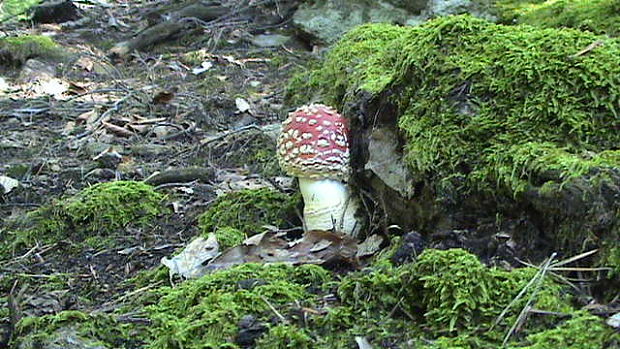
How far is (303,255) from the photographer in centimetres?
336

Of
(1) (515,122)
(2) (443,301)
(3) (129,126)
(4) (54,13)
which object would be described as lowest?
(4) (54,13)

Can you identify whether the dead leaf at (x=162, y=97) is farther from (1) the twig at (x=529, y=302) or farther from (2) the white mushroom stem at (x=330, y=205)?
(1) the twig at (x=529, y=302)

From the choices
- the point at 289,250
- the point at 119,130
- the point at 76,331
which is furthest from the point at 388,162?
the point at 119,130

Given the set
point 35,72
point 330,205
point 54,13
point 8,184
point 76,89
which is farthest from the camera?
point 54,13

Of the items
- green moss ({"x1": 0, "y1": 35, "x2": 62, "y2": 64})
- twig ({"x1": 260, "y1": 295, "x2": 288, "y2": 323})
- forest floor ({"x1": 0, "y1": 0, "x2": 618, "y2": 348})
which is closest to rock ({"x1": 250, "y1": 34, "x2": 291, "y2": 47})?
forest floor ({"x1": 0, "y1": 0, "x2": 618, "y2": 348})

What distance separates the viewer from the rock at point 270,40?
986cm

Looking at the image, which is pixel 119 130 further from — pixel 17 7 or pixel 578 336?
pixel 17 7

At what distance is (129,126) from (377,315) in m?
4.83

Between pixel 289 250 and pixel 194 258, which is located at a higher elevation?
pixel 289 250

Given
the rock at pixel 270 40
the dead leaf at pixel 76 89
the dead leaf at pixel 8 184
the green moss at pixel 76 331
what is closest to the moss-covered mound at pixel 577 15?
the green moss at pixel 76 331

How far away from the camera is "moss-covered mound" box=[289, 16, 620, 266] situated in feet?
8.65

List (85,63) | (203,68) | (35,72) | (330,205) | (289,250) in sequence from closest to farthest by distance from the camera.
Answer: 1. (289,250)
2. (330,205)
3. (35,72)
4. (203,68)
5. (85,63)

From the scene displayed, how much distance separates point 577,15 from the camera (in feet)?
15.3

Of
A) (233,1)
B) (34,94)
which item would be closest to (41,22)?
(233,1)
